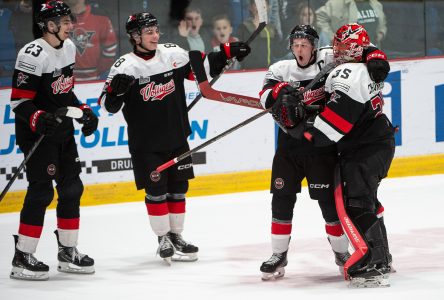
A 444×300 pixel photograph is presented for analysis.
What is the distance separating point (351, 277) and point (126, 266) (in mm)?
1220

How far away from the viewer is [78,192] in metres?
5.18

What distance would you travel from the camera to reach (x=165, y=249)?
5320mm

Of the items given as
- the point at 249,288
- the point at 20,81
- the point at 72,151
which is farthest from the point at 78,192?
the point at 249,288

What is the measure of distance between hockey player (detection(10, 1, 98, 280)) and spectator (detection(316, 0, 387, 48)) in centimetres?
277

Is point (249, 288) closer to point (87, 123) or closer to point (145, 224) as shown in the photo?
point (87, 123)

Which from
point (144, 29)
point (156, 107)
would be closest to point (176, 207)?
point (156, 107)

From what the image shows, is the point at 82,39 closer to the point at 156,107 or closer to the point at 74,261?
the point at 156,107

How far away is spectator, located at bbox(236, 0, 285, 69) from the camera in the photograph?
23.9 ft

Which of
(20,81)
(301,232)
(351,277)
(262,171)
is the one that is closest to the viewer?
(351,277)

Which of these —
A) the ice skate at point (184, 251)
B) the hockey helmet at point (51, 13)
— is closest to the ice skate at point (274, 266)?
the ice skate at point (184, 251)

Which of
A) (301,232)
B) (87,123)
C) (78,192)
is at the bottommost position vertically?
(301,232)

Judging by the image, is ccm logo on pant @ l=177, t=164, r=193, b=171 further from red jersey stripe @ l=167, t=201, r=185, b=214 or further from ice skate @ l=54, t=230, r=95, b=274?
ice skate @ l=54, t=230, r=95, b=274

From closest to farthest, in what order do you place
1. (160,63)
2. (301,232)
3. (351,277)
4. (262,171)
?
(351,277) < (160,63) < (301,232) < (262,171)

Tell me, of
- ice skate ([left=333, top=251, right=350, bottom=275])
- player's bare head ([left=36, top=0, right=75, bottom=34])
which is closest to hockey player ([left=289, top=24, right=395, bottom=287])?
ice skate ([left=333, top=251, right=350, bottom=275])
